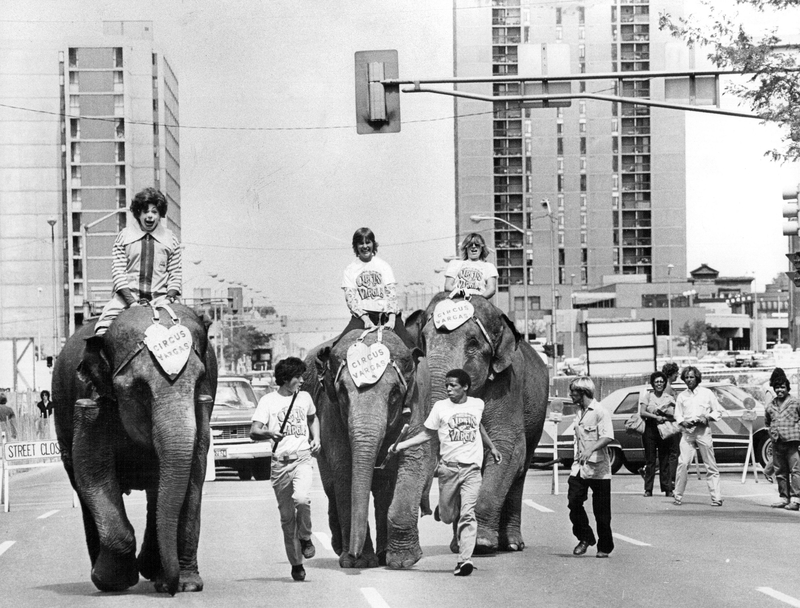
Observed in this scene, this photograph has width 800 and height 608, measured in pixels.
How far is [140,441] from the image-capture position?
448 inches

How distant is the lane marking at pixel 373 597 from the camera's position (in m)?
10.7

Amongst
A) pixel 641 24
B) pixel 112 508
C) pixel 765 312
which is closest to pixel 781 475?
pixel 112 508

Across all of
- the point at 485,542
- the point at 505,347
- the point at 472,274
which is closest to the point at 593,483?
the point at 485,542

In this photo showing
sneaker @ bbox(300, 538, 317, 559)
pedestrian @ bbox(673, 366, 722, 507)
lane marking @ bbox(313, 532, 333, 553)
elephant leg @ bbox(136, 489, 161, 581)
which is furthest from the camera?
pedestrian @ bbox(673, 366, 722, 507)

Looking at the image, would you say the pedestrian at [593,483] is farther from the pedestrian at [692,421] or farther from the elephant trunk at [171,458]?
the pedestrian at [692,421]

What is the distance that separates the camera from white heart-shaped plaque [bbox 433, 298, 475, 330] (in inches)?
567

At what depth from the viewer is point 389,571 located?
12.6m

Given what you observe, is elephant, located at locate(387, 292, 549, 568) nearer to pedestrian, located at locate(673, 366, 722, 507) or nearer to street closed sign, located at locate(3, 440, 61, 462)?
pedestrian, located at locate(673, 366, 722, 507)

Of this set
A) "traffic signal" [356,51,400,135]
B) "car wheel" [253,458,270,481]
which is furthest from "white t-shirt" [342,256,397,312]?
"car wheel" [253,458,270,481]

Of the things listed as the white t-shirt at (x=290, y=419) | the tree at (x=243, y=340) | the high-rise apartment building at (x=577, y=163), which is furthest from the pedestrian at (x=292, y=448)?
the tree at (x=243, y=340)

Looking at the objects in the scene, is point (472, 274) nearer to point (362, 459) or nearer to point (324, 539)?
point (324, 539)

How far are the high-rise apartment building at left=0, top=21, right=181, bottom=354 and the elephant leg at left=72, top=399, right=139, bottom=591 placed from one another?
362 feet

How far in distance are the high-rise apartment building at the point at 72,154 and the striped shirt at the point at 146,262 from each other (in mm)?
109964

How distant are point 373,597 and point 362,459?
64.9 inches
